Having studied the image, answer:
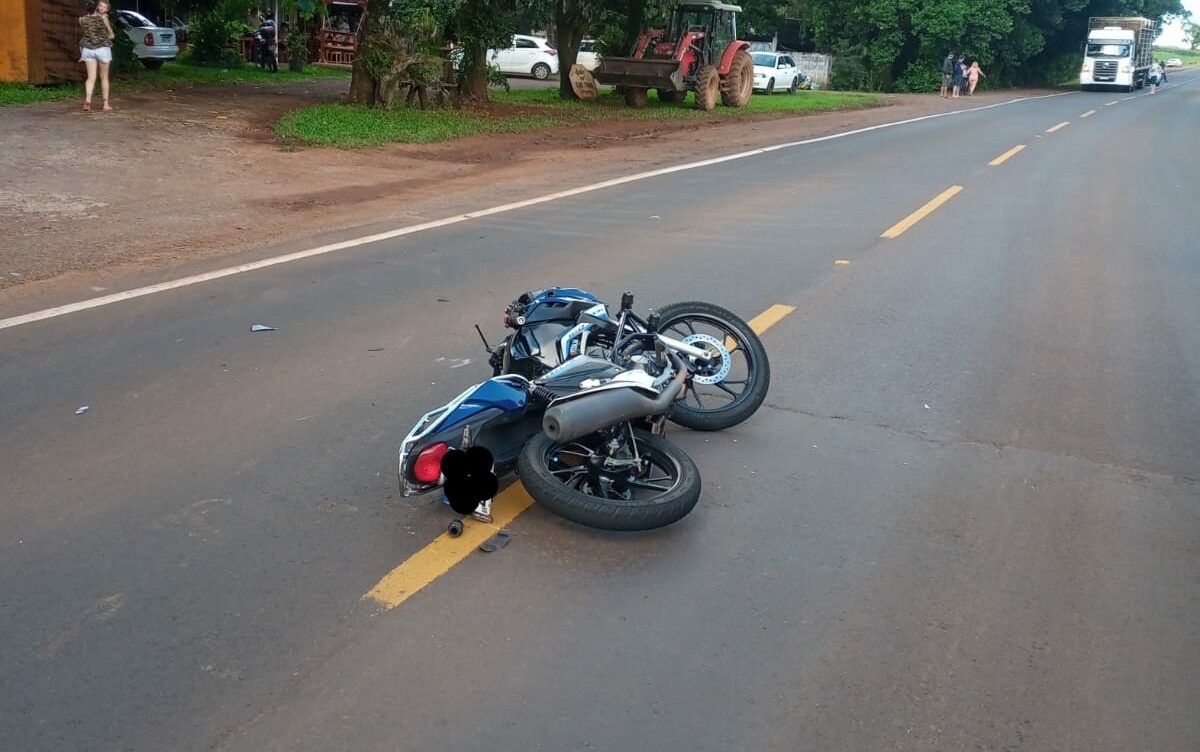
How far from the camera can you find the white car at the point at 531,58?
4225 centimetres

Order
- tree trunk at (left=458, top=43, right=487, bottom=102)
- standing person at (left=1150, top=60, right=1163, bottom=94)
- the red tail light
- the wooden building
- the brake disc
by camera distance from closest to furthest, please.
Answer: the red tail light, the brake disc, the wooden building, tree trunk at (left=458, top=43, right=487, bottom=102), standing person at (left=1150, top=60, right=1163, bottom=94)

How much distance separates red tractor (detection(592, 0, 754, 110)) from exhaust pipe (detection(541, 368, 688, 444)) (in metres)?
23.7

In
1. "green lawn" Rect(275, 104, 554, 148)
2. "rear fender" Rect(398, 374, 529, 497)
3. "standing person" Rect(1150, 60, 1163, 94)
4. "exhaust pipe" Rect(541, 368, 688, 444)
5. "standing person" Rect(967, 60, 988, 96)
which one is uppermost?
"standing person" Rect(1150, 60, 1163, 94)

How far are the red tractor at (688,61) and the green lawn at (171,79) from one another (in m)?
9.17

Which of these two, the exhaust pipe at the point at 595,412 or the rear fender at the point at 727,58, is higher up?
the rear fender at the point at 727,58

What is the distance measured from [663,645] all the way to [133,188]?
1109 cm

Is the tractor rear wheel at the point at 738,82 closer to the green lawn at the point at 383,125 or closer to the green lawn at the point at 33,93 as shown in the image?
the green lawn at the point at 383,125

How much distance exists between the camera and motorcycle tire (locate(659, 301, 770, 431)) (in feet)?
20.3

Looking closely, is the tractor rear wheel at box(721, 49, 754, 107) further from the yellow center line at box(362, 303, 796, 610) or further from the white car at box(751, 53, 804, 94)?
the yellow center line at box(362, 303, 796, 610)

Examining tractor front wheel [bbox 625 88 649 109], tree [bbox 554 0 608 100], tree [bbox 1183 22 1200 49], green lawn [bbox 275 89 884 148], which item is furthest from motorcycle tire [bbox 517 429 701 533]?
tree [bbox 1183 22 1200 49]

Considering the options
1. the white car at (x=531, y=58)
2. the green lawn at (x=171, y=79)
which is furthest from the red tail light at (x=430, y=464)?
the white car at (x=531, y=58)

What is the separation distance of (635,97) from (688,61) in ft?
5.31

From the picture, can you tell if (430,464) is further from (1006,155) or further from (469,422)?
(1006,155)

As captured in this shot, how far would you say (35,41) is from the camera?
71.2 ft
